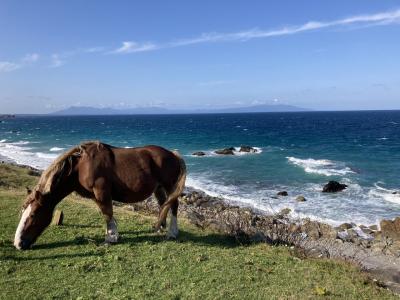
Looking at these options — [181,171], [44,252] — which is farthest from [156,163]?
[44,252]

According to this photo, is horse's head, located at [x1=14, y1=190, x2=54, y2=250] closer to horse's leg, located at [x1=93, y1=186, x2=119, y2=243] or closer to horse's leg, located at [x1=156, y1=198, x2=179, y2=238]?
horse's leg, located at [x1=93, y1=186, x2=119, y2=243]

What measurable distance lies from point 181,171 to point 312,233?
1280cm

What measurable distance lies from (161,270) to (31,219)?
314 cm

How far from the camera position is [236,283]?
793 centimetres

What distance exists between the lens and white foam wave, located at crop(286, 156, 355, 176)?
43.1 m

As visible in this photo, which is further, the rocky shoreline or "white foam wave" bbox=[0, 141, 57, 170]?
"white foam wave" bbox=[0, 141, 57, 170]

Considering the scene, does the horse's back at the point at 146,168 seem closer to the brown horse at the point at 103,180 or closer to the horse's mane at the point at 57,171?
the brown horse at the point at 103,180

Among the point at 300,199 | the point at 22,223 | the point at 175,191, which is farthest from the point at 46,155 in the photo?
the point at 175,191

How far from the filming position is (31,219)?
29.8ft

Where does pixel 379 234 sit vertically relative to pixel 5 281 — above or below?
below

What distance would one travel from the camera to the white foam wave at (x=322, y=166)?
4309 centimetres

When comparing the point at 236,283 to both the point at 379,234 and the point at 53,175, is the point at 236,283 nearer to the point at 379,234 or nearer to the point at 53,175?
the point at 53,175

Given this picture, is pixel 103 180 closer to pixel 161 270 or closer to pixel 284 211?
pixel 161 270

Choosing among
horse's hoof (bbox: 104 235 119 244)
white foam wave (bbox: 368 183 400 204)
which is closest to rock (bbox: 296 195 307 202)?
white foam wave (bbox: 368 183 400 204)
